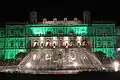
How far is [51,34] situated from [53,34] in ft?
1.85

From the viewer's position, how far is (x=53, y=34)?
7581cm

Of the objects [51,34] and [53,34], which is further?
[53,34]

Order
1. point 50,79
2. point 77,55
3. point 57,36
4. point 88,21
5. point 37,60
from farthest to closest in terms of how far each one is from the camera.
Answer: point 88,21
point 57,36
point 77,55
point 37,60
point 50,79

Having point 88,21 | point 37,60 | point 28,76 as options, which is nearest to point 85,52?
point 37,60

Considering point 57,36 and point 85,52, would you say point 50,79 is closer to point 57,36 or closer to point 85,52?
point 85,52

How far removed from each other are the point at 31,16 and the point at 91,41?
13270 mm

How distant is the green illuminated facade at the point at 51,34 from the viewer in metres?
75.8

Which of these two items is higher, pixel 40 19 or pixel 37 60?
pixel 40 19

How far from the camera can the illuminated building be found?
244 feet

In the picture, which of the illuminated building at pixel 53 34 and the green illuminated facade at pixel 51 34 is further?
the green illuminated facade at pixel 51 34

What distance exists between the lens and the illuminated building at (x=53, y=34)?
74.4 m

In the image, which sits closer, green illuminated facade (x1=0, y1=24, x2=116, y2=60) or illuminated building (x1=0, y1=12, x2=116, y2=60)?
illuminated building (x1=0, y1=12, x2=116, y2=60)

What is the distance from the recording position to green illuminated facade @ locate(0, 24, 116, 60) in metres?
75.8

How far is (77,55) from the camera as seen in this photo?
57906mm
